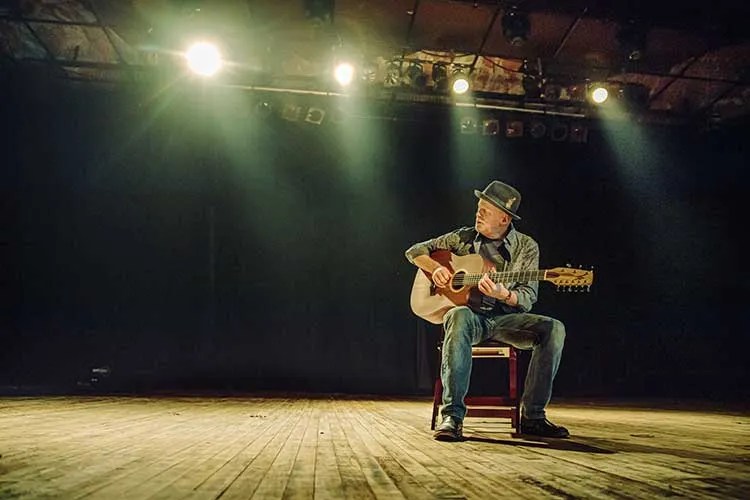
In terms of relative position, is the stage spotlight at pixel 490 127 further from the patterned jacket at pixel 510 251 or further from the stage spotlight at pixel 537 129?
the patterned jacket at pixel 510 251

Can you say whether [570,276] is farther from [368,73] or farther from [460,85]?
[368,73]

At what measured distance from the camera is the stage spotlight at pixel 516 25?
221 inches

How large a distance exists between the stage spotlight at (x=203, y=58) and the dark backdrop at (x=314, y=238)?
71cm

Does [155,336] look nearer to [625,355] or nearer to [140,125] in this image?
[140,125]

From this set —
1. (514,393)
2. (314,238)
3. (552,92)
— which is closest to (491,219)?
(514,393)

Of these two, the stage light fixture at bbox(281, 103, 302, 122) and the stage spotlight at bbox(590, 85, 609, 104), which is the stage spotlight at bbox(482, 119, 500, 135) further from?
the stage light fixture at bbox(281, 103, 302, 122)

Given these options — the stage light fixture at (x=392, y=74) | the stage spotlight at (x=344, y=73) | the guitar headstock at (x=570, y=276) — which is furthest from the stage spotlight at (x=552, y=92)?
the guitar headstock at (x=570, y=276)

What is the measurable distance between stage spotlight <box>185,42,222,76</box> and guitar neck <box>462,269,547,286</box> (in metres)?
4.40

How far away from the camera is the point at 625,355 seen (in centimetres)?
782

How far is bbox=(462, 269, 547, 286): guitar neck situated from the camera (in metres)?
2.80

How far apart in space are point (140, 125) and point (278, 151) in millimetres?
1759

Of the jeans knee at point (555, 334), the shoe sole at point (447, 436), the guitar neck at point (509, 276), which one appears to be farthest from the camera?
the guitar neck at point (509, 276)

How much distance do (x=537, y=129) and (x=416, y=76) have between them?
184 cm

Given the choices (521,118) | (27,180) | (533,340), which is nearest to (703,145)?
(521,118)
